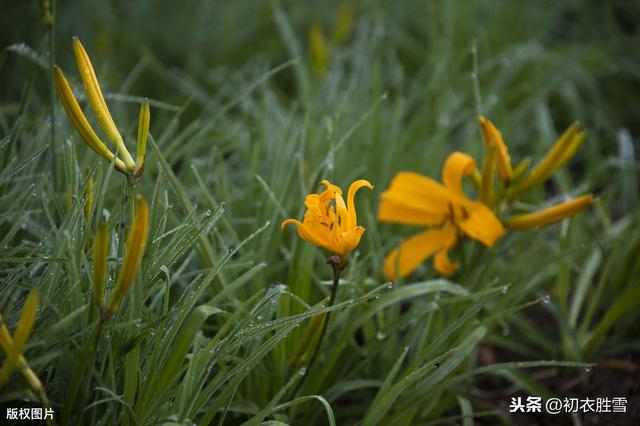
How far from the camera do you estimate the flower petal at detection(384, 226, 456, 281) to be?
1.97 meters

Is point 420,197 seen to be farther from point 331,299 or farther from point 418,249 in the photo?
point 331,299

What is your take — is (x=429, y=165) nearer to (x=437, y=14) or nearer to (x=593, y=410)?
(x=593, y=410)

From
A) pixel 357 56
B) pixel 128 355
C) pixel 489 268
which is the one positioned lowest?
pixel 489 268

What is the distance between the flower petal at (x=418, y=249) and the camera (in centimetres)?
197

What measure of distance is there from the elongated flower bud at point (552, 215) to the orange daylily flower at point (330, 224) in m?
0.65

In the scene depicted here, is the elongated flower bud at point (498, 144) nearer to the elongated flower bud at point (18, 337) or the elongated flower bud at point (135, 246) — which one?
the elongated flower bud at point (135, 246)

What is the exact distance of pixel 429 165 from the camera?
265 centimetres

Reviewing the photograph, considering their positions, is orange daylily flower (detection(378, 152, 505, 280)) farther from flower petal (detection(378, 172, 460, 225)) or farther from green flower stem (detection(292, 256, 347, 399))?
green flower stem (detection(292, 256, 347, 399))

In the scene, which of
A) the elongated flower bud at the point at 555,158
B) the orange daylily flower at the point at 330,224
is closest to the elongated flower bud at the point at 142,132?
the orange daylily flower at the point at 330,224

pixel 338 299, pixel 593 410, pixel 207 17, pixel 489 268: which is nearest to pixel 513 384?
pixel 593 410

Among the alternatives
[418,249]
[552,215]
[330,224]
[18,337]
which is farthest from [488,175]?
[18,337]

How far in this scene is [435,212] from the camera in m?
1.96

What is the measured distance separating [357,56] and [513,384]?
1.58 metres

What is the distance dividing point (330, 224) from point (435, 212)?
0.63 metres
